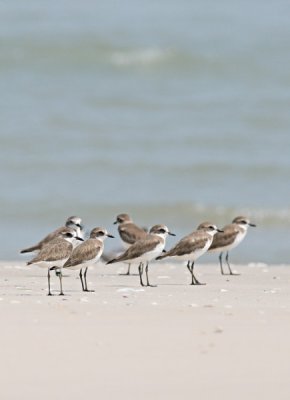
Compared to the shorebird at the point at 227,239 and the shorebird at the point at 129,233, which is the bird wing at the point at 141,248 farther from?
the shorebird at the point at 227,239

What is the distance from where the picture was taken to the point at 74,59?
27.6 metres

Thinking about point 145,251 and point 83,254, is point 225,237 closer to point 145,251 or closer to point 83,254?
point 145,251

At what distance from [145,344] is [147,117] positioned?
1628 centimetres

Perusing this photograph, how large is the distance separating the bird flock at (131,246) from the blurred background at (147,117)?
1.38m

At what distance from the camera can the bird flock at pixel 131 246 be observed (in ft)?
34.7

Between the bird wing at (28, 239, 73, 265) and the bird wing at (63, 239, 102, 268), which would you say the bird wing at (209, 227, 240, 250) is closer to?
the bird wing at (63, 239, 102, 268)

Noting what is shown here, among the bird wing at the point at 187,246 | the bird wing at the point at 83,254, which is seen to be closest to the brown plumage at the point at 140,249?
the bird wing at the point at 187,246

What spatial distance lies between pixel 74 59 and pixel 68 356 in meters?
20.9

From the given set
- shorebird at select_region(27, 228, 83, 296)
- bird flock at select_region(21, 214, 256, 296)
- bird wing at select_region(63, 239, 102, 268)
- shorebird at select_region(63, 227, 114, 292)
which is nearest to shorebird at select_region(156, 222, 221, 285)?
bird flock at select_region(21, 214, 256, 296)

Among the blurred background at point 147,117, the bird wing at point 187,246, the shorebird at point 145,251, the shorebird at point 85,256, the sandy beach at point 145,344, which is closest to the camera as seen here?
the sandy beach at point 145,344

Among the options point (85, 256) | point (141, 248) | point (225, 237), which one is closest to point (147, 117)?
point (225, 237)

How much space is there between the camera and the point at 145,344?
7445mm

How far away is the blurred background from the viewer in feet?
58.1

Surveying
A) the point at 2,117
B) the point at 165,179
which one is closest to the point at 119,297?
the point at 165,179
